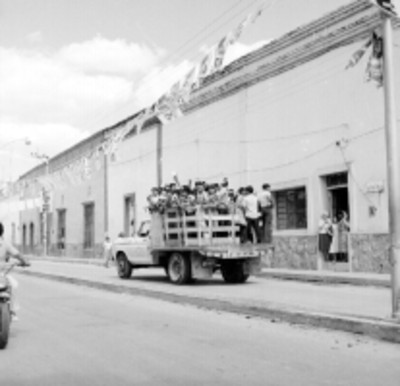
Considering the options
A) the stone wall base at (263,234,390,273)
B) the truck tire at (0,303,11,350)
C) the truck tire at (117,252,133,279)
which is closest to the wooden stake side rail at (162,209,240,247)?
the truck tire at (117,252,133,279)

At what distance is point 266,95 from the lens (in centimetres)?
2064

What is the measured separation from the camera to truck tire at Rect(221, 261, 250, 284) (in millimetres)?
15000

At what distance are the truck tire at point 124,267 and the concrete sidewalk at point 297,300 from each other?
273 millimetres

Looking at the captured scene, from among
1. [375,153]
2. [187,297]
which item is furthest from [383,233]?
[187,297]

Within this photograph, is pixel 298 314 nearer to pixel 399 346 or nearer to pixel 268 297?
pixel 399 346

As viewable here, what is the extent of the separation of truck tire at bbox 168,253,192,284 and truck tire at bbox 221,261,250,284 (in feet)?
3.96

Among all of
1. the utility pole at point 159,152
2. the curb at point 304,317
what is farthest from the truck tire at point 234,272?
the utility pole at point 159,152

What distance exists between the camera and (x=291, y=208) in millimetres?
20219

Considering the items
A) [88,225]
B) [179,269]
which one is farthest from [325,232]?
[88,225]

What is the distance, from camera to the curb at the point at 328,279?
14211mm

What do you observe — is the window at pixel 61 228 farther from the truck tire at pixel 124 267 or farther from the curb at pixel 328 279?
the curb at pixel 328 279

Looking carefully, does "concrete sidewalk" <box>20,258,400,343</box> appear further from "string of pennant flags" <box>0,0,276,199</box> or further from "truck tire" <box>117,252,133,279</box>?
"string of pennant flags" <box>0,0,276,199</box>

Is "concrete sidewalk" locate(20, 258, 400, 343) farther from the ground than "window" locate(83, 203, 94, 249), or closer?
closer

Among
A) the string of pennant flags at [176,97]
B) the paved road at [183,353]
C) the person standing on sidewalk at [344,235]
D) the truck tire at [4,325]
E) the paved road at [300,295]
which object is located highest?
the string of pennant flags at [176,97]
